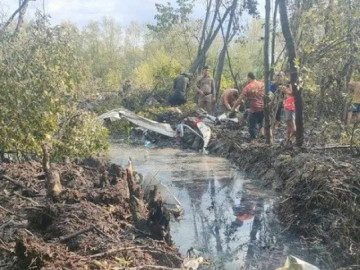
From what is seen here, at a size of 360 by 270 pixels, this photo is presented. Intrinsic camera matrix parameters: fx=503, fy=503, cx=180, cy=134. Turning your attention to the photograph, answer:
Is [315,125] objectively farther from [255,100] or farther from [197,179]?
[197,179]

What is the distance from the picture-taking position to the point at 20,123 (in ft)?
24.8

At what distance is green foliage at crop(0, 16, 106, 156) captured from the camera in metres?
7.29

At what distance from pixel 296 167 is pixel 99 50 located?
36798 mm

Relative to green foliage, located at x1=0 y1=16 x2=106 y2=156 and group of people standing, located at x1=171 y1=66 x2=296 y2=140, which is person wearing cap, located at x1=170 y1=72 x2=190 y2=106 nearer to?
group of people standing, located at x1=171 y1=66 x2=296 y2=140

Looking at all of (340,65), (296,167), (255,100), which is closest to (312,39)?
(340,65)

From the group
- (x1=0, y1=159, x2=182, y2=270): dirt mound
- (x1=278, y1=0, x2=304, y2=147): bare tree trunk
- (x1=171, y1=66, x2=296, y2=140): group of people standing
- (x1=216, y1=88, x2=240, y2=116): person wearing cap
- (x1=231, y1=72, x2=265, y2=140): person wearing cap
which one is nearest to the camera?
(x1=0, y1=159, x2=182, y2=270): dirt mound

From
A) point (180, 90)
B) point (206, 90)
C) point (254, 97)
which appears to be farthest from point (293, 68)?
point (180, 90)

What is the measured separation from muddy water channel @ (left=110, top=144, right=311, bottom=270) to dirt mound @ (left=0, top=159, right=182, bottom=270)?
68cm

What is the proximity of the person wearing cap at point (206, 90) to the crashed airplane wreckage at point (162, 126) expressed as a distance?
1.95 meters

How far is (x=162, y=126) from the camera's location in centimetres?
1494

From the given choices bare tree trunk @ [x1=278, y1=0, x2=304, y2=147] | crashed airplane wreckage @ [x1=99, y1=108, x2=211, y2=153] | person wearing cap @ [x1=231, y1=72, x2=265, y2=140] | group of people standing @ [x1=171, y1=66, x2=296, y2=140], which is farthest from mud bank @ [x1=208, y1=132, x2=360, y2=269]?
crashed airplane wreckage @ [x1=99, y1=108, x2=211, y2=153]

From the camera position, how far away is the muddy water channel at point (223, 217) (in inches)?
226

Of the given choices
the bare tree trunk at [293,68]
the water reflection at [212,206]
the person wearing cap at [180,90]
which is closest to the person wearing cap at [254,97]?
the water reflection at [212,206]

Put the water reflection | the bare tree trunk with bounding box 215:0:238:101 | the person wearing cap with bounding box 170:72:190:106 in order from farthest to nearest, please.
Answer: the bare tree trunk with bounding box 215:0:238:101
the person wearing cap with bounding box 170:72:190:106
the water reflection
